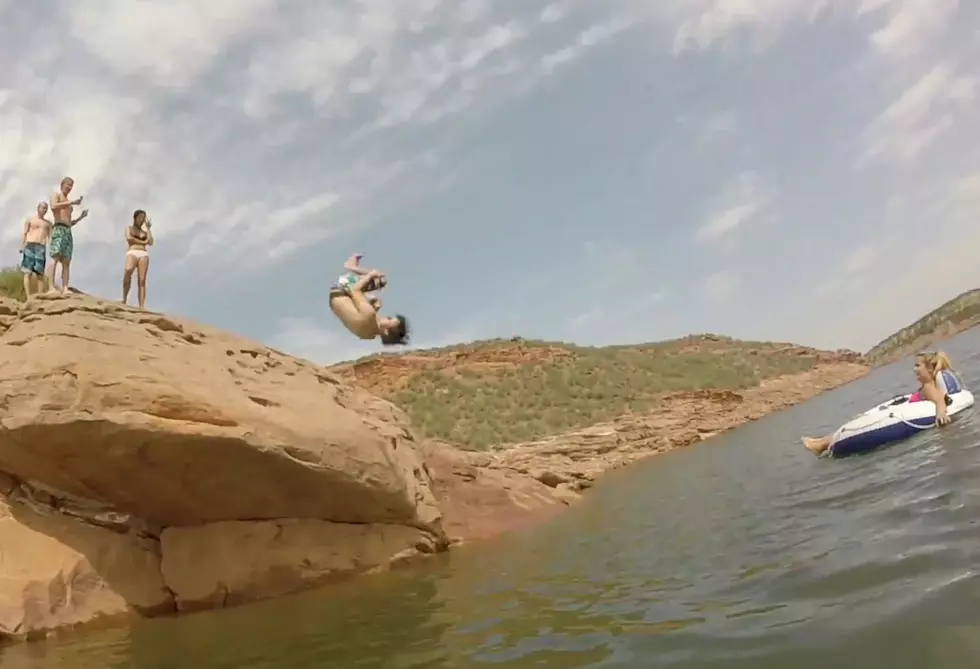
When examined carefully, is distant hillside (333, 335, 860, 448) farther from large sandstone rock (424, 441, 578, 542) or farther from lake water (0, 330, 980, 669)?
lake water (0, 330, 980, 669)

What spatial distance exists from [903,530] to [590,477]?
59.7 feet

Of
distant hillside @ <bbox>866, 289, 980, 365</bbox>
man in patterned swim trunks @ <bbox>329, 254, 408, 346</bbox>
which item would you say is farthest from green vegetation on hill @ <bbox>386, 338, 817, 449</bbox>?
man in patterned swim trunks @ <bbox>329, 254, 408, 346</bbox>

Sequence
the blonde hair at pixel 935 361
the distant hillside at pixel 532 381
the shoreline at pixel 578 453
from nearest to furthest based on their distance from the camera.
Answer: the blonde hair at pixel 935 361 < the shoreline at pixel 578 453 < the distant hillside at pixel 532 381

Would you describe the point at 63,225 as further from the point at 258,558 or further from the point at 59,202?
the point at 258,558

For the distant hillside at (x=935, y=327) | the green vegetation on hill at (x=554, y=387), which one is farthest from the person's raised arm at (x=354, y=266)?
the distant hillside at (x=935, y=327)

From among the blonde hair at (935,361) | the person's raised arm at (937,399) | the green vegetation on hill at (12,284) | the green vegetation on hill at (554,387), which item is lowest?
the person's raised arm at (937,399)


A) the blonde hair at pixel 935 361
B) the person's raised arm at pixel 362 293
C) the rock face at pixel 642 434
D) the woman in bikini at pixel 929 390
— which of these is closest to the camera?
the person's raised arm at pixel 362 293

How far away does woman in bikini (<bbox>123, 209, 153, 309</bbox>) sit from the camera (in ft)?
47.0

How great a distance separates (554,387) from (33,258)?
37687mm

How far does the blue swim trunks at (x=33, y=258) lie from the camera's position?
14352 millimetres

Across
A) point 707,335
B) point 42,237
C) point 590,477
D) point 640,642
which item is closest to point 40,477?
point 42,237

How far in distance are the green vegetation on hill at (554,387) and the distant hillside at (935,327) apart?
15578 mm

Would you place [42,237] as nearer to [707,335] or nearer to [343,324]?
[343,324]

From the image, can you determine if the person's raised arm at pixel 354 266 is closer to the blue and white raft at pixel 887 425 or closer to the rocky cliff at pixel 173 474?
the rocky cliff at pixel 173 474
